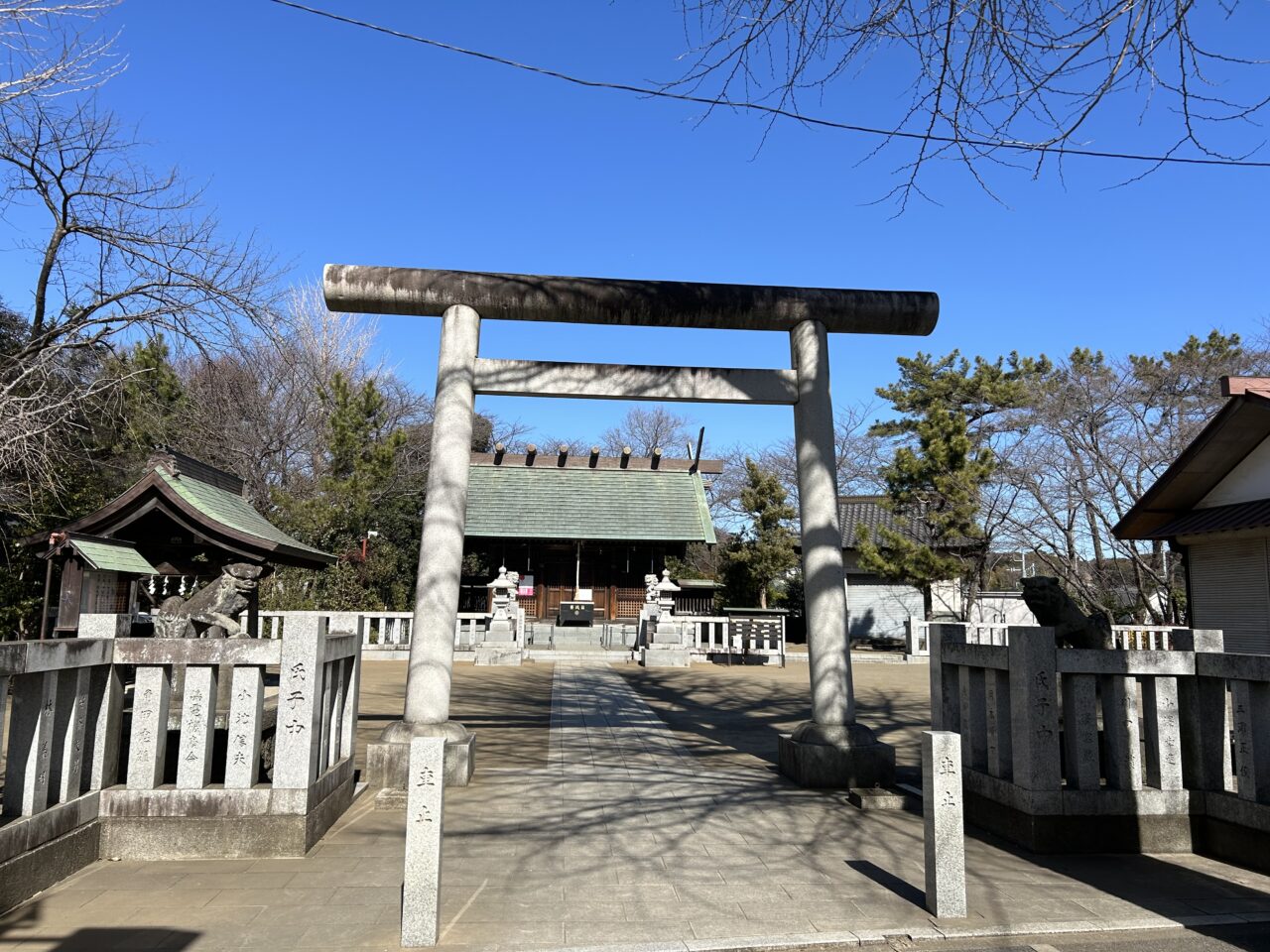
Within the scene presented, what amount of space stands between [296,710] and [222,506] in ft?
23.1

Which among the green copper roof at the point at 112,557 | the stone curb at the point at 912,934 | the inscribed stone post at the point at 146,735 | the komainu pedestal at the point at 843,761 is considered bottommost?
the stone curb at the point at 912,934

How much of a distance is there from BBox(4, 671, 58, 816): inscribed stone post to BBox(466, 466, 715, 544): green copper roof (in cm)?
2305

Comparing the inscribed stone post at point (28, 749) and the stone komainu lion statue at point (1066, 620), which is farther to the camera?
the stone komainu lion statue at point (1066, 620)

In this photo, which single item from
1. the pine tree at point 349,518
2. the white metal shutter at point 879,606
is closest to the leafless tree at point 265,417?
the pine tree at point 349,518

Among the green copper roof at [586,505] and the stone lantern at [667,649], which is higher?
the green copper roof at [586,505]

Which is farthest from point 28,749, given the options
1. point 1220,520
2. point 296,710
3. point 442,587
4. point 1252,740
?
point 1220,520

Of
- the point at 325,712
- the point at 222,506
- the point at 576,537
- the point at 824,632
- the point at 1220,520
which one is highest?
the point at 576,537

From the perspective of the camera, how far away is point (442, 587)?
6840mm

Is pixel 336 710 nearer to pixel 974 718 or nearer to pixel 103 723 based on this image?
pixel 103 723

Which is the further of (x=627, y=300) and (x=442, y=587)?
(x=627, y=300)

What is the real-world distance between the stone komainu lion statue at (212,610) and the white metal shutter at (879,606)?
26.8 meters

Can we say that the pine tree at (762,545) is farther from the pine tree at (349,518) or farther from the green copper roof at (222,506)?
the green copper roof at (222,506)

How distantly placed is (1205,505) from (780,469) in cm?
2631

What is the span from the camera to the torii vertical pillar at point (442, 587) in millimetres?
6711
